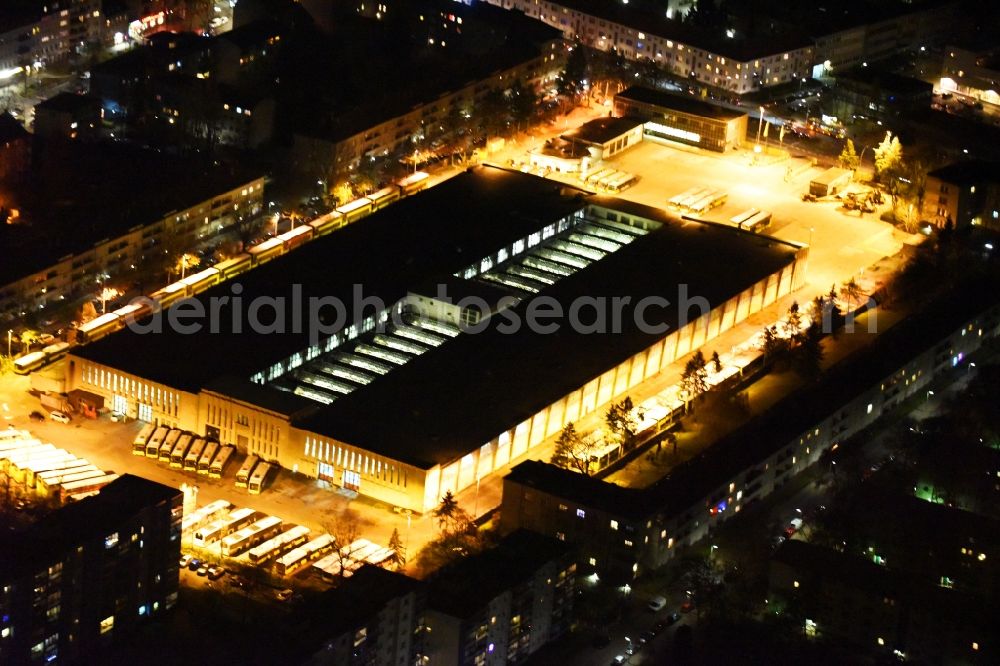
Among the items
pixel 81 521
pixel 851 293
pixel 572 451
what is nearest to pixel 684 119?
pixel 851 293

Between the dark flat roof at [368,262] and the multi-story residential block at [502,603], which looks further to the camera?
the dark flat roof at [368,262]

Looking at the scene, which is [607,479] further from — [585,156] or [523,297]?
[585,156]

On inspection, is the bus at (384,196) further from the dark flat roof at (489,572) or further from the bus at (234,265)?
the dark flat roof at (489,572)

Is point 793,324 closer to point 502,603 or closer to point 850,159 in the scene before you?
point 850,159

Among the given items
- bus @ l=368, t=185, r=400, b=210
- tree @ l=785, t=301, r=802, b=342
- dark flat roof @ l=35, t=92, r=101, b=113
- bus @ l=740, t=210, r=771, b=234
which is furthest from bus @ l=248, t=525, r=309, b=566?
dark flat roof @ l=35, t=92, r=101, b=113

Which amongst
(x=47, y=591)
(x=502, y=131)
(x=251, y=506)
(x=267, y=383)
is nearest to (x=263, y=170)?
(x=502, y=131)

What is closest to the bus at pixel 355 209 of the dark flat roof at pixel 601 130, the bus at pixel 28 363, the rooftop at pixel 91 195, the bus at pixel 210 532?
the rooftop at pixel 91 195
